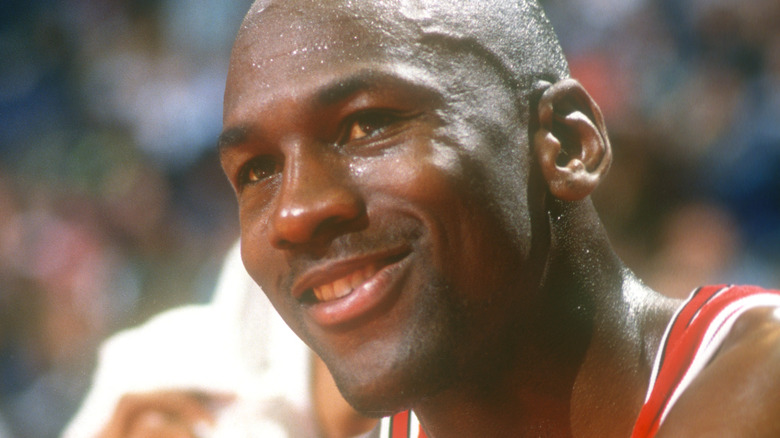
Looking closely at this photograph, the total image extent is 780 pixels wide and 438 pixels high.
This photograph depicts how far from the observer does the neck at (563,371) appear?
5.74ft

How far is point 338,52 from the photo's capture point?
1629mm

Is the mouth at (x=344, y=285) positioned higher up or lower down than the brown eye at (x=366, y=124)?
lower down

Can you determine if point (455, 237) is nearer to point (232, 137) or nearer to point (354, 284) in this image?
point (354, 284)

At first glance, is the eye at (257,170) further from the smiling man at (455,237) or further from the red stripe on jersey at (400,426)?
the red stripe on jersey at (400,426)

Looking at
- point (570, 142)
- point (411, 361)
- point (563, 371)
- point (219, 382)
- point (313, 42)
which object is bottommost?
point (219, 382)

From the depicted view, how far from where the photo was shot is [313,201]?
153 cm

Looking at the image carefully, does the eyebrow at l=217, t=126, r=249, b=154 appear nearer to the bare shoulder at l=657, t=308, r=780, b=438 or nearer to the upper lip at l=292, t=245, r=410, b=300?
the upper lip at l=292, t=245, r=410, b=300

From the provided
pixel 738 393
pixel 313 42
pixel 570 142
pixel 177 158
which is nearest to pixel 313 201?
pixel 313 42

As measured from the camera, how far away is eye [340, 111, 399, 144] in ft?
5.36

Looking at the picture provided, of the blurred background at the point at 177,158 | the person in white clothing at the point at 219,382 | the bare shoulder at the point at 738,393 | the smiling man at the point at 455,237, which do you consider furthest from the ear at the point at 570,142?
the blurred background at the point at 177,158

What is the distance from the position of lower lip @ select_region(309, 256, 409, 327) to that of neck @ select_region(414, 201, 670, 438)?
12.9 inches

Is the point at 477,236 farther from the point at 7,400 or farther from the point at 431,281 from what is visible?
the point at 7,400

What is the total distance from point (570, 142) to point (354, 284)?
0.66m

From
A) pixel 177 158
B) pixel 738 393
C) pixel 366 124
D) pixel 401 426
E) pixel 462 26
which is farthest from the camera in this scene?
pixel 177 158
